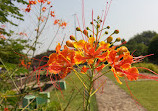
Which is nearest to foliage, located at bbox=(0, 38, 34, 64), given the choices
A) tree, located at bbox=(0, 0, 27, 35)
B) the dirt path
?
tree, located at bbox=(0, 0, 27, 35)

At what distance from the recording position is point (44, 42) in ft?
7.05

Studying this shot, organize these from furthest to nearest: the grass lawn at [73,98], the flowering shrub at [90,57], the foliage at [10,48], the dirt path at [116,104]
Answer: the dirt path at [116,104] < the foliage at [10,48] < the grass lawn at [73,98] < the flowering shrub at [90,57]

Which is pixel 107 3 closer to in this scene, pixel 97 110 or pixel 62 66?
pixel 62 66

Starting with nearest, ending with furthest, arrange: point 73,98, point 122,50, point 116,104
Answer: point 122,50, point 73,98, point 116,104

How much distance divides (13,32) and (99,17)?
6.73 feet

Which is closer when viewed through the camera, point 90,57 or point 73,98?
point 90,57

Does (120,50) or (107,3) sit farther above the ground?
(107,3)

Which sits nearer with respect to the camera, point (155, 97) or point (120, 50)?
point (120, 50)

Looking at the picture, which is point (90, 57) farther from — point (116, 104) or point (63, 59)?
point (116, 104)

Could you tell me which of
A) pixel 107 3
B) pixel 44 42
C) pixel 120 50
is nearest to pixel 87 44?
pixel 120 50

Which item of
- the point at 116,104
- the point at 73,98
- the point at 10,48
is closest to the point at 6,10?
the point at 10,48

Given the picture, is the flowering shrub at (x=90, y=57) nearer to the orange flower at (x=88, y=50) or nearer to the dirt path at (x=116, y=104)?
the orange flower at (x=88, y=50)

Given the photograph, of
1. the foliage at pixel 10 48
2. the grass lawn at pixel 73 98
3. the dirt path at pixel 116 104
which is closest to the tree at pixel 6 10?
the foliage at pixel 10 48

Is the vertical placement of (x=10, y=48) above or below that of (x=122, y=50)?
above
